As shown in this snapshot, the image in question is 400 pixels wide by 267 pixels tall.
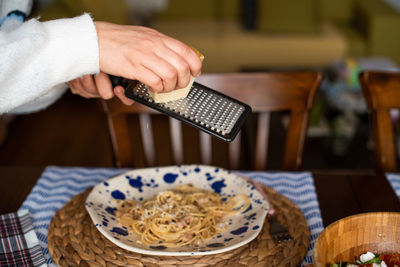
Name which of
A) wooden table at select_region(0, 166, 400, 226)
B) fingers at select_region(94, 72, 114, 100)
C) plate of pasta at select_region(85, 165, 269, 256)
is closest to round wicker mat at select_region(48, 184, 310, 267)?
plate of pasta at select_region(85, 165, 269, 256)

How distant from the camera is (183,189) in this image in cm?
94

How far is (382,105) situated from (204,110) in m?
0.61

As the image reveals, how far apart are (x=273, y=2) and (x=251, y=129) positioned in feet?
6.24

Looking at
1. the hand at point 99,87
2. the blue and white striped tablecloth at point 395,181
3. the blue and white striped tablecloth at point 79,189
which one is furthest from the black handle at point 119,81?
the blue and white striped tablecloth at point 395,181

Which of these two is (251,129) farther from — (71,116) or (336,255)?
(71,116)

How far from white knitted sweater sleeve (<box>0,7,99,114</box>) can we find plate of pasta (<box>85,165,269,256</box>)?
9.8 inches

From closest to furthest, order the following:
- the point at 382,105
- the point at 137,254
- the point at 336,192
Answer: the point at 137,254 → the point at 336,192 → the point at 382,105

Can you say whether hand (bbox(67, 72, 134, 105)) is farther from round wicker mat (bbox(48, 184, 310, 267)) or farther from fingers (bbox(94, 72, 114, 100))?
round wicker mat (bbox(48, 184, 310, 267))

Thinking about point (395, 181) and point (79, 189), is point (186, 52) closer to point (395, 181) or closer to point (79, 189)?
point (79, 189)

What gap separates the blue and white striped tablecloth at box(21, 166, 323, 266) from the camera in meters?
0.90

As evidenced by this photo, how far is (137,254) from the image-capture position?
74 cm

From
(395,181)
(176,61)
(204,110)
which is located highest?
(176,61)

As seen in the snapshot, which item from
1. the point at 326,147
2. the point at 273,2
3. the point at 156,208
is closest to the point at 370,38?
the point at 273,2

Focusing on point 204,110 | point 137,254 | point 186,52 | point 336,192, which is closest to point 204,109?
point 204,110
